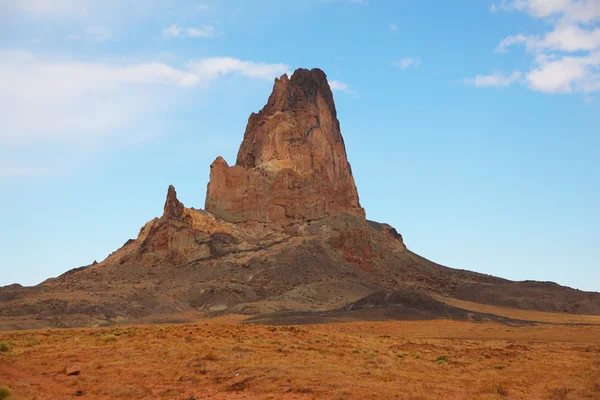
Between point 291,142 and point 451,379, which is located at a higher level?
point 291,142

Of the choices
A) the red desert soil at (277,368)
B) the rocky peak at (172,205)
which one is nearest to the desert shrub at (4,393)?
the red desert soil at (277,368)

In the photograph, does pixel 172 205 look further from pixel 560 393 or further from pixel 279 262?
pixel 560 393

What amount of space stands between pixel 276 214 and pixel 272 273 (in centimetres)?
1630

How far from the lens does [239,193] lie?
118 m

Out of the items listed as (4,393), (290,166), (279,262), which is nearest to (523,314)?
(279,262)

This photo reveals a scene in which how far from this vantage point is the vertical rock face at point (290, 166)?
118m

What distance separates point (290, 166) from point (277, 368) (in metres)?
96.5

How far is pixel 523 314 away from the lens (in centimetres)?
9581

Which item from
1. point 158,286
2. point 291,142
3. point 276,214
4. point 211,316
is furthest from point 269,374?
point 291,142

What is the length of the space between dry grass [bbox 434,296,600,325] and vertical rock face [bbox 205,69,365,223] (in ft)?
96.2

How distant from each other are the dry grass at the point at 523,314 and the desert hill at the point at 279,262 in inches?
112

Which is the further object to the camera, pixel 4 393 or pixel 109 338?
pixel 109 338

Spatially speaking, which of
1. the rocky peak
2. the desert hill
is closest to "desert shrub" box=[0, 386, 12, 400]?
the desert hill

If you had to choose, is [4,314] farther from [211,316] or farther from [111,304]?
[211,316]
